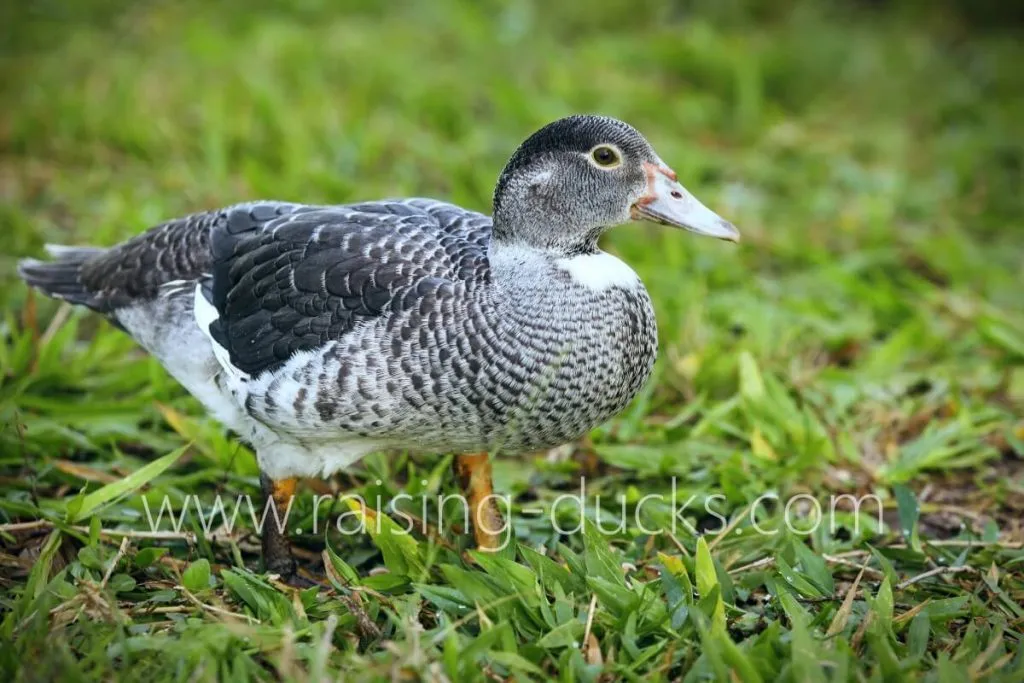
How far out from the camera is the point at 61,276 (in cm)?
402

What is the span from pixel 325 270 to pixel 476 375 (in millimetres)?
580

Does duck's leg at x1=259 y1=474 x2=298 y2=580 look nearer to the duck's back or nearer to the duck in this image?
the duck

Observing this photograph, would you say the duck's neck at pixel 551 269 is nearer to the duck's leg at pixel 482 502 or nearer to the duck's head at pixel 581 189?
the duck's head at pixel 581 189

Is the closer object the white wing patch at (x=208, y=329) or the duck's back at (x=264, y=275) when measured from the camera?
the duck's back at (x=264, y=275)

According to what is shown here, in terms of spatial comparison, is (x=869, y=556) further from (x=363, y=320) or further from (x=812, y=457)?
(x=363, y=320)

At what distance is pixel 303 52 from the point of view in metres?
7.09

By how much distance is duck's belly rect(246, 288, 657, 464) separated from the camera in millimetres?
3158

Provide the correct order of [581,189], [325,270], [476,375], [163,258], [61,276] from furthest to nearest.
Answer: [61,276] < [163,258] < [325,270] < [581,189] < [476,375]

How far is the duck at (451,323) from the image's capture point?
3172 mm

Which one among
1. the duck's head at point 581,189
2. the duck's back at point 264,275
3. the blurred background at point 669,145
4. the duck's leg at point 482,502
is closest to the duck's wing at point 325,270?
the duck's back at point 264,275

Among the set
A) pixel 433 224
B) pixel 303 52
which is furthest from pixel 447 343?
pixel 303 52

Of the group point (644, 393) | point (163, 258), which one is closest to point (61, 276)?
point (163, 258)

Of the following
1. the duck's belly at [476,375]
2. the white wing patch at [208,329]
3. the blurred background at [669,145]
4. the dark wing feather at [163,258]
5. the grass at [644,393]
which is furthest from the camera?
the blurred background at [669,145]

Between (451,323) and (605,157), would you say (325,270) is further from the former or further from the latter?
(605,157)
